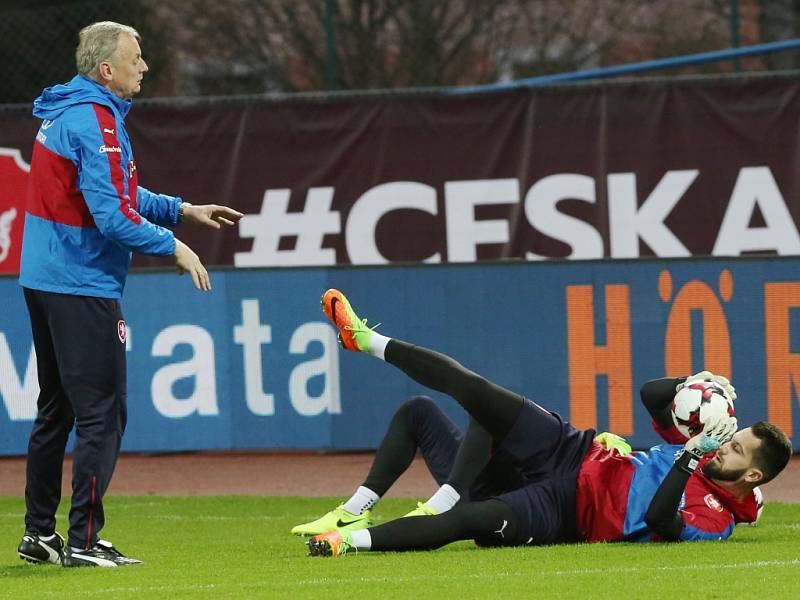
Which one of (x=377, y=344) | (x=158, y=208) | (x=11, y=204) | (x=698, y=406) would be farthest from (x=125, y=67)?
(x=11, y=204)

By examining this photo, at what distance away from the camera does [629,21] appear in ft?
68.9

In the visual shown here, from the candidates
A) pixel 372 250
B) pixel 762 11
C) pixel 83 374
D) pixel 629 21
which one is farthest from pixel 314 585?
pixel 629 21

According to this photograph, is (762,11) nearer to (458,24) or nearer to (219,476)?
(458,24)

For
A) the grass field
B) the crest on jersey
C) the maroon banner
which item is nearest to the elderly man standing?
the grass field

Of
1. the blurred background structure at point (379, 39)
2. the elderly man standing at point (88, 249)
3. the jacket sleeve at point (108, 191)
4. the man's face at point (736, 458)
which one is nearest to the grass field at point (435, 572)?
the man's face at point (736, 458)

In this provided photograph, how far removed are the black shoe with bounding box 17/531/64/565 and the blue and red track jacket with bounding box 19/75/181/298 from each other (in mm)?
1084

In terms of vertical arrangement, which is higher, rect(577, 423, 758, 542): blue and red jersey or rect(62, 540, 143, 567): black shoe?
rect(577, 423, 758, 542): blue and red jersey

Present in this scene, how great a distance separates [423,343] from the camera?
1115 centimetres

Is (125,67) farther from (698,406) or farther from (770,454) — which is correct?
(770,454)

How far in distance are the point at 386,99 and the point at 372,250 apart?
4.42ft

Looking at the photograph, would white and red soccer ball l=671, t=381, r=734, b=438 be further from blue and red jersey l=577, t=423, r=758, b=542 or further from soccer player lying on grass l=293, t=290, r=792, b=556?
blue and red jersey l=577, t=423, r=758, b=542

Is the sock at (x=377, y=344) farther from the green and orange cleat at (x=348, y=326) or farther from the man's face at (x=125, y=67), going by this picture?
the man's face at (x=125, y=67)

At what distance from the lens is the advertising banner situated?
10602 millimetres

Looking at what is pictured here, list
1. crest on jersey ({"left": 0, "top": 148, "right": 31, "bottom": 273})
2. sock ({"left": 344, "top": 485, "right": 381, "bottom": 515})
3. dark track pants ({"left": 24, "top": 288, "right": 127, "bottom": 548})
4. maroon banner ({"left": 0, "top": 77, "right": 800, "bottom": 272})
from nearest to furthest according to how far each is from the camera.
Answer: dark track pants ({"left": 24, "top": 288, "right": 127, "bottom": 548}) → sock ({"left": 344, "top": 485, "right": 381, "bottom": 515}) → maroon banner ({"left": 0, "top": 77, "right": 800, "bottom": 272}) → crest on jersey ({"left": 0, "top": 148, "right": 31, "bottom": 273})
